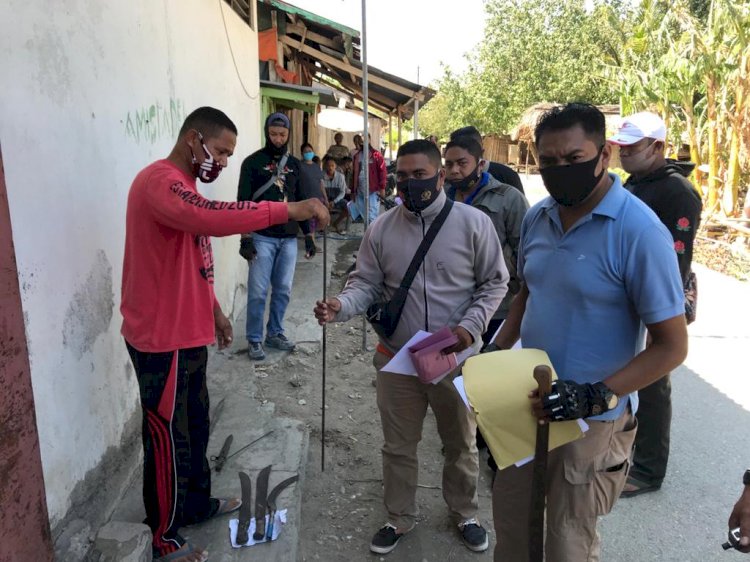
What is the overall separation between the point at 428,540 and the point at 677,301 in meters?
2.03

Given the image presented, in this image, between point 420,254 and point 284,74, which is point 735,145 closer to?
point 284,74

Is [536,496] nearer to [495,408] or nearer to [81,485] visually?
[495,408]

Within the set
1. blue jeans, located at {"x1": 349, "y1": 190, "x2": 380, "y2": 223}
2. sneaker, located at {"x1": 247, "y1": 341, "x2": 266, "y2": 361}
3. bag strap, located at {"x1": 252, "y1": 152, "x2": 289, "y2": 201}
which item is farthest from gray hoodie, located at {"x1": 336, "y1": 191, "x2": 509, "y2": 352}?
blue jeans, located at {"x1": 349, "y1": 190, "x2": 380, "y2": 223}

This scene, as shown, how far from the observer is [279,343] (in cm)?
542

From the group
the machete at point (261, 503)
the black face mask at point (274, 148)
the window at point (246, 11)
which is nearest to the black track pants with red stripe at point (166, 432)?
the machete at point (261, 503)

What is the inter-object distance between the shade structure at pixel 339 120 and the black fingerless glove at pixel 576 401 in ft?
37.6

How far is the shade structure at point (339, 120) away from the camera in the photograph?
12.7m

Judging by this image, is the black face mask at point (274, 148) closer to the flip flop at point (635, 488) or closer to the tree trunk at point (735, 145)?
the flip flop at point (635, 488)

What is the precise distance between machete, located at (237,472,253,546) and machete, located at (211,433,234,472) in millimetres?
198

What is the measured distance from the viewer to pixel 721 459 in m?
3.81

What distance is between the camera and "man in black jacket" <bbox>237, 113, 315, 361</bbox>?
4.81 metres

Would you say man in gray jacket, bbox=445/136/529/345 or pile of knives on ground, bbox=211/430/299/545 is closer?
pile of knives on ground, bbox=211/430/299/545

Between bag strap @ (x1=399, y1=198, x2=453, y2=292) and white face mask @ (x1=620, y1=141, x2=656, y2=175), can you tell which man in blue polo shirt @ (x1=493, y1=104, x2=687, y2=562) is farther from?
white face mask @ (x1=620, y1=141, x2=656, y2=175)

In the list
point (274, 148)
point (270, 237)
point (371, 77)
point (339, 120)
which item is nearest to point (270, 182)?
point (274, 148)
